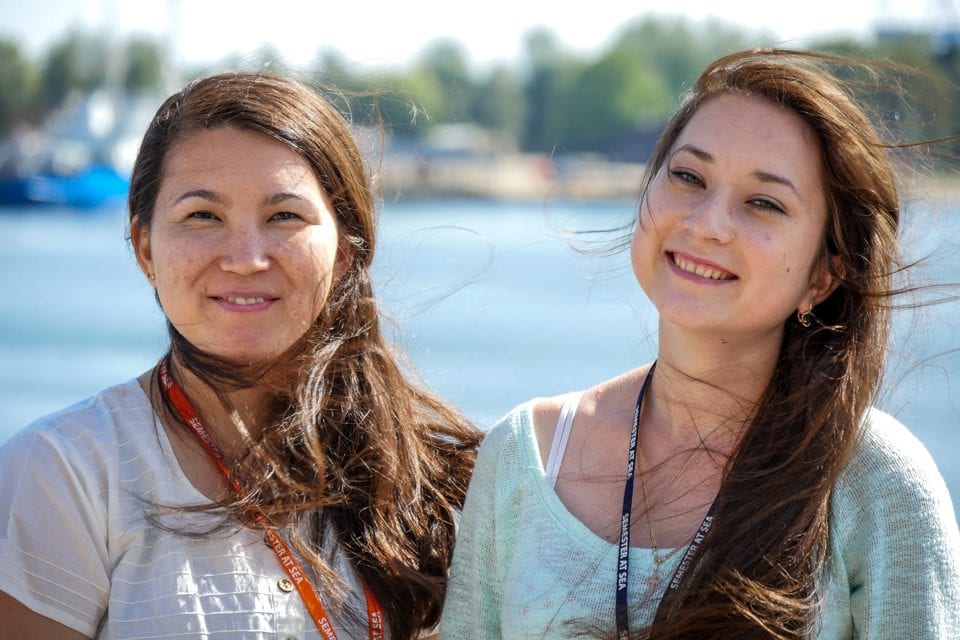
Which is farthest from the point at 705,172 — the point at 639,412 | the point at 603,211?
the point at 603,211

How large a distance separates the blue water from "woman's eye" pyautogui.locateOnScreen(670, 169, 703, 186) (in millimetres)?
572

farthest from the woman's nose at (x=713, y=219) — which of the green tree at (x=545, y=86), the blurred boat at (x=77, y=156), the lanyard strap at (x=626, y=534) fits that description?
the green tree at (x=545, y=86)

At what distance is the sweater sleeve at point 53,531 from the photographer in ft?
8.53

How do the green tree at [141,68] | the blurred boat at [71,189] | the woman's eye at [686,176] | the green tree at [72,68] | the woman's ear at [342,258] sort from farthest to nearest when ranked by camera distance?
the green tree at [141,68] < the green tree at [72,68] < the blurred boat at [71,189] < the woman's ear at [342,258] < the woman's eye at [686,176]

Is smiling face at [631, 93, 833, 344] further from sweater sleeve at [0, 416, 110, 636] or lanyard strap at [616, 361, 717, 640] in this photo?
sweater sleeve at [0, 416, 110, 636]

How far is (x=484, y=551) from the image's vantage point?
295 cm

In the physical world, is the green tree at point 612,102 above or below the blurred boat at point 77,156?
above

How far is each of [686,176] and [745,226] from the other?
0.69 ft

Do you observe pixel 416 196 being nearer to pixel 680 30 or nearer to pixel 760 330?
pixel 680 30

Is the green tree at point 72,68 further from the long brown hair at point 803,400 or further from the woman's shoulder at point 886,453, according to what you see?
the woman's shoulder at point 886,453

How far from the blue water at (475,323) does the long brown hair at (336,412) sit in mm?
278

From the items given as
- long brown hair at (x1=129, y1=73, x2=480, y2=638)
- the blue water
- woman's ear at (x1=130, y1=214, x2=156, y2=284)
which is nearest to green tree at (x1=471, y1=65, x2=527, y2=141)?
the blue water

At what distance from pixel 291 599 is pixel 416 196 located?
5056 centimetres

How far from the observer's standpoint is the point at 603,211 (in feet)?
137
